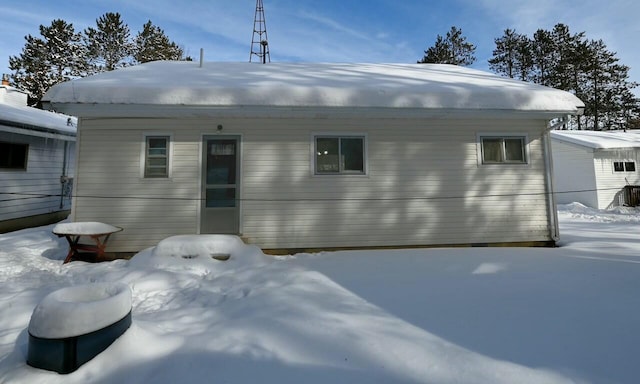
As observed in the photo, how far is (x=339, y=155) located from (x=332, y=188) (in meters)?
0.72

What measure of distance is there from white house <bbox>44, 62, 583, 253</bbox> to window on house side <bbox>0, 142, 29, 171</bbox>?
15.2ft

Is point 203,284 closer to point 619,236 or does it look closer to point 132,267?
point 132,267

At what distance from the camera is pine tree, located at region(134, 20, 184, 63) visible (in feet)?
83.8

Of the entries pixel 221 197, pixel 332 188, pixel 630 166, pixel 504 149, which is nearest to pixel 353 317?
pixel 332 188

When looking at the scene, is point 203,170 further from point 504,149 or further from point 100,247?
point 504,149

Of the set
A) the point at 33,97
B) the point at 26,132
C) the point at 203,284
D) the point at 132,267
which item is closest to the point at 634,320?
the point at 203,284

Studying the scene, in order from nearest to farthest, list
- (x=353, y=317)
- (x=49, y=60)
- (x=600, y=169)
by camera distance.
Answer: (x=353, y=317), (x=600, y=169), (x=49, y=60)

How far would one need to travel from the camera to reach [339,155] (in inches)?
245

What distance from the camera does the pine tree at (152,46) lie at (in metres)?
25.5

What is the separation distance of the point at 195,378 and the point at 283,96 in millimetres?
4733

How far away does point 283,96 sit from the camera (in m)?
5.59

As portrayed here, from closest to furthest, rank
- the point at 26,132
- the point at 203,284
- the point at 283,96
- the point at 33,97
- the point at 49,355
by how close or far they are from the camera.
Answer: the point at 49,355, the point at 203,284, the point at 283,96, the point at 26,132, the point at 33,97

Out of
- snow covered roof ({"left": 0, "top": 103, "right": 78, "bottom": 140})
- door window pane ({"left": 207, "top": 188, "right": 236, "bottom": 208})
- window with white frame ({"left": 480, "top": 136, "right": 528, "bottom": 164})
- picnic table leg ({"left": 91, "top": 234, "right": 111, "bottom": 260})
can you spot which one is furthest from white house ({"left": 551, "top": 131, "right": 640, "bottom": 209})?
snow covered roof ({"left": 0, "top": 103, "right": 78, "bottom": 140})

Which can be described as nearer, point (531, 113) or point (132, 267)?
point (132, 267)
